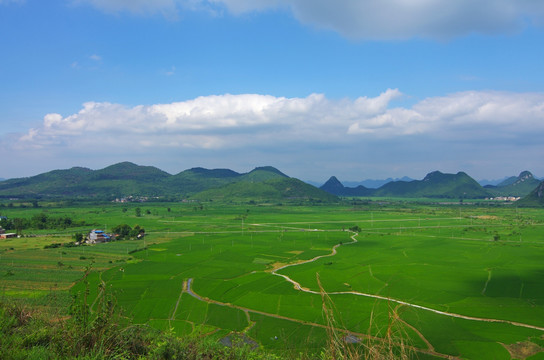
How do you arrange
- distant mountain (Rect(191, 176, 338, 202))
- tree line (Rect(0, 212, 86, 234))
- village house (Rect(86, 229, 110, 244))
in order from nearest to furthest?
village house (Rect(86, 229, 110, 244))
tree line (Rect(0, 212, 86, 234))
distant mountain (Rect(191, 176, 338, 202))

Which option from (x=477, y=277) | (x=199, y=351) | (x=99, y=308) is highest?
(x=99, y=308)

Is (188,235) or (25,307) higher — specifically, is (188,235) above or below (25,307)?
below

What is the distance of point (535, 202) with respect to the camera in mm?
156250

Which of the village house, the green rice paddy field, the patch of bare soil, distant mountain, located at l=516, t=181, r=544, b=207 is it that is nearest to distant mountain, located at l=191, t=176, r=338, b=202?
distant mountain, located at l=516, t=181, r=544, b=207

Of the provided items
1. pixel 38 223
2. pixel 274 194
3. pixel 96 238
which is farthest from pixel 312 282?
pixel 274 194

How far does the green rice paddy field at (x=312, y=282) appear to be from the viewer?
23500 mm

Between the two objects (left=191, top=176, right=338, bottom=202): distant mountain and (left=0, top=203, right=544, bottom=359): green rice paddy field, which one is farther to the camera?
(left=191, top=176, right=338, bottom=202): distant mountain

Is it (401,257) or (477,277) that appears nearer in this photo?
(477,277)

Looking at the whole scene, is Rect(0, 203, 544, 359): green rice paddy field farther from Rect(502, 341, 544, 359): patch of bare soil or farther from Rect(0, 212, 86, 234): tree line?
Rect(0, 212, 86, 234): tree line

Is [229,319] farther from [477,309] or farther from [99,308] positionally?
[99,308]

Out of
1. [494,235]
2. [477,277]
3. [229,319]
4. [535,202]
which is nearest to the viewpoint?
[229,319]

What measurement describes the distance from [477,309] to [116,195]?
191067mm

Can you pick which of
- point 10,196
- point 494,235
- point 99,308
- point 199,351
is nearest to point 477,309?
point 199,351

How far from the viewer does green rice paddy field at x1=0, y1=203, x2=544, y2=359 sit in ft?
77.1
